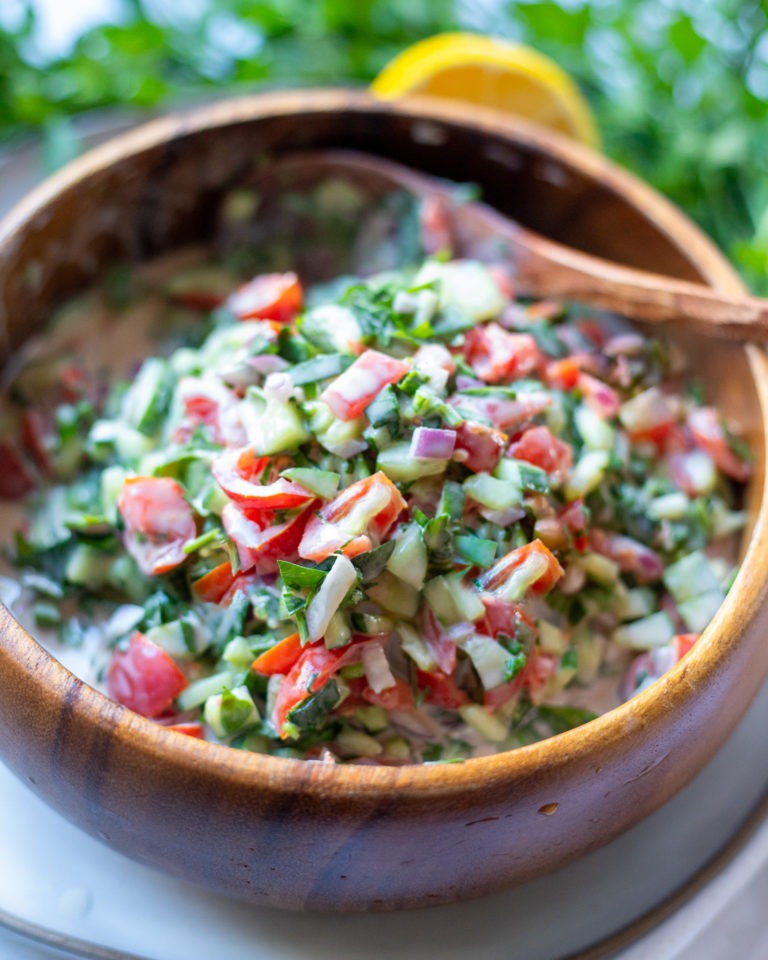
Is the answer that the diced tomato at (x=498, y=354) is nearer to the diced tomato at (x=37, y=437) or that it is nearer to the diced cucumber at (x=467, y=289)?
the diced cucumber at (x=467, y=289)

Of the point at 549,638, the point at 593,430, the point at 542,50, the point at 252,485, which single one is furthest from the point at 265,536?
the point at 542,50

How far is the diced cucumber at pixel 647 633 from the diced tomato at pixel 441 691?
0.89 feet

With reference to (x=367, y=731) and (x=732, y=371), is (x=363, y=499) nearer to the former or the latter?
(x=367, y=731)

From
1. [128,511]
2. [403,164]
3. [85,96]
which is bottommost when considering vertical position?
[128,511]

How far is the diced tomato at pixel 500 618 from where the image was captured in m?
1.18

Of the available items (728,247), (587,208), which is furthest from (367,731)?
(728,247)

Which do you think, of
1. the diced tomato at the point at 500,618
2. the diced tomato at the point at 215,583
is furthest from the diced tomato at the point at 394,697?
the diced tomato at the point at 215,583

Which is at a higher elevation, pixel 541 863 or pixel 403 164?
pixel 403 164

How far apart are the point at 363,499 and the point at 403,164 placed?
3.20 ft

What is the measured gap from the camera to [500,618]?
1.19m

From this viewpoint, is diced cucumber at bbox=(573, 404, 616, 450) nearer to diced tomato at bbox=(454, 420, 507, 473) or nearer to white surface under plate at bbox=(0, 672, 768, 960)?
diced tomato at bbox=(454, 420, 507, 473)

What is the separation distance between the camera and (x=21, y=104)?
208 cm

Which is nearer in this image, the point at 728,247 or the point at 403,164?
the point at 403,164

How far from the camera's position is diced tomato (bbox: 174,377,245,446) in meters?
1.32
